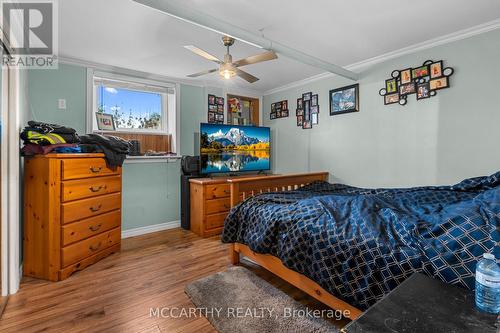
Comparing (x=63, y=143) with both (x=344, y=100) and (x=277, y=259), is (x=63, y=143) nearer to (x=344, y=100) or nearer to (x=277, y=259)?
(x=277, y=259)

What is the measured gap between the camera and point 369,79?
3.11 m

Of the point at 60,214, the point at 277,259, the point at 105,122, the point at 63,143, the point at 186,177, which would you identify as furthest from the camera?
the point at 186,177

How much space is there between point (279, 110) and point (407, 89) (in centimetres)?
201

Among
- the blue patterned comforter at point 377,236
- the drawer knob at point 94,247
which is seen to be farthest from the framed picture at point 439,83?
the drawer knob at point 94,247

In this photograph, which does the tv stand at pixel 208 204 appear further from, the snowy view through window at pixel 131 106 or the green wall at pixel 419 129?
the green wall at pixel 419 129

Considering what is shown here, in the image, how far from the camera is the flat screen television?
360 centimetres

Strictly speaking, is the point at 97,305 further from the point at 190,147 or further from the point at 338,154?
the point at 338,154

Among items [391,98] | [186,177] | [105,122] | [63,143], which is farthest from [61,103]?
[391,98]

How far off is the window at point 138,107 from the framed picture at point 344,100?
7.54 ft

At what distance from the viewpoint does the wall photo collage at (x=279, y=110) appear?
4238mm

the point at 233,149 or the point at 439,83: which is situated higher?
the point at 439,83

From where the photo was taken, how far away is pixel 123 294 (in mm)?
1924

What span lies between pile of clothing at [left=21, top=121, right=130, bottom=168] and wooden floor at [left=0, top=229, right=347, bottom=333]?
3.53 ft

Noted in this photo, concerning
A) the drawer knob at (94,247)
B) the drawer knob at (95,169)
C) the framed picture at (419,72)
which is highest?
the framed picture at (419,72)
